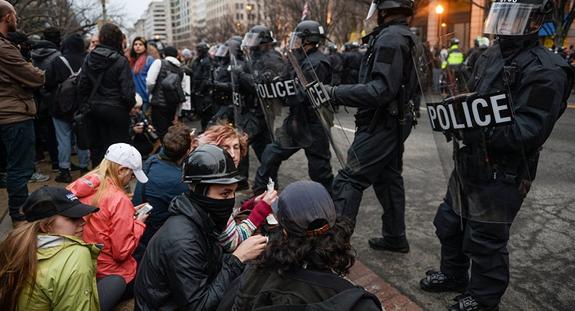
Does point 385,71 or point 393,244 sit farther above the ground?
point 385,71

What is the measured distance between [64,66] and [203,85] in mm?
2922

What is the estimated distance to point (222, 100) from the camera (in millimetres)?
6625

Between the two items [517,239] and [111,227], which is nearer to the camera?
[111,227]

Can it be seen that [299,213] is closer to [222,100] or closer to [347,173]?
[347,173]

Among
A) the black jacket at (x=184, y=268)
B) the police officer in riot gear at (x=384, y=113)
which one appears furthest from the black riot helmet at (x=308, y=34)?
the black jacket at (x=184, y=268)

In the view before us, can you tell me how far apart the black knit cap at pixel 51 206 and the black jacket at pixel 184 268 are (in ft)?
1.67

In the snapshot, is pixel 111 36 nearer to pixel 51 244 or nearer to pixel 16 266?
pixel 51 244

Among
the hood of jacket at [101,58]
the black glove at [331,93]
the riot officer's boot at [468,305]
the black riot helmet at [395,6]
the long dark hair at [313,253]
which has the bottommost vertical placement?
the riot officer's boot at [468,305]

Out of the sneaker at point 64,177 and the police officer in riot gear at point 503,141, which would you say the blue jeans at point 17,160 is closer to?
the sneaker at point 64,177

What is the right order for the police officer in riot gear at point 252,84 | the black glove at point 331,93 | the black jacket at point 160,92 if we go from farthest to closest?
1. the black jacket at point 160,92
2. the police officer in riot gear at point 252,84
3. the black glove at point 331,93

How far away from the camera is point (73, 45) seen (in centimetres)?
553

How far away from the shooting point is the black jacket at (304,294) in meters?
1.35

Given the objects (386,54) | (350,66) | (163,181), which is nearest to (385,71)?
(386,54)

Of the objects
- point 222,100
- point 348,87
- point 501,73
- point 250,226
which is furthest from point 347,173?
point 222,100
